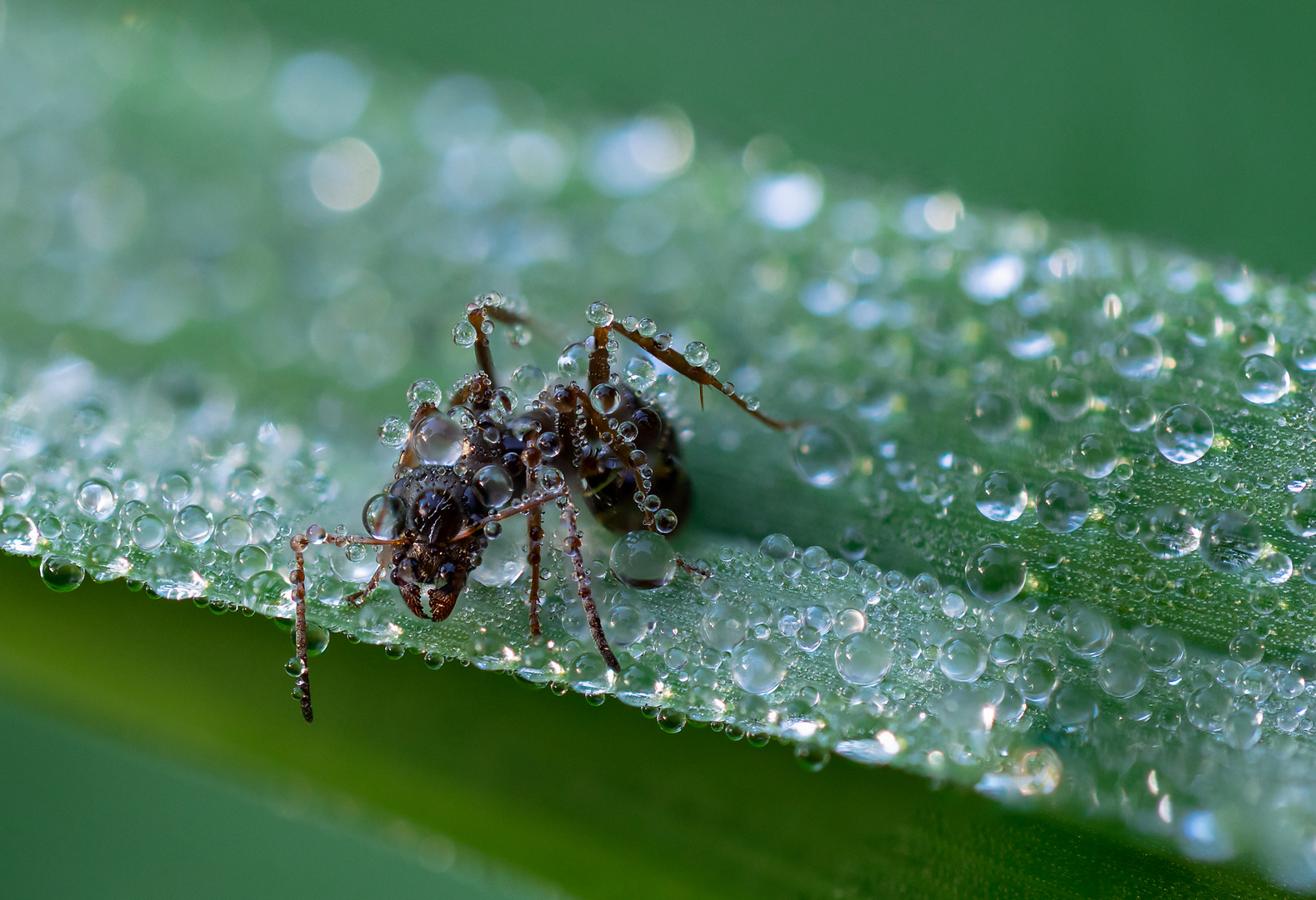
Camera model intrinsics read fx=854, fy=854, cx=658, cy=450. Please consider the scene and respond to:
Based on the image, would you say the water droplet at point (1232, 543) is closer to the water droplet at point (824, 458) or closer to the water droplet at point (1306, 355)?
the water droplet at point (1306, 355)

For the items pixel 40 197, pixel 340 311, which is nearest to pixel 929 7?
pixel 340 311

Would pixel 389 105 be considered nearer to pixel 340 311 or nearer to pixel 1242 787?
pixel 340 311

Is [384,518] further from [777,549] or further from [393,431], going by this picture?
[777,549]

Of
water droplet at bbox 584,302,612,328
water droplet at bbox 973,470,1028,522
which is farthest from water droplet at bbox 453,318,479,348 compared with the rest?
water droplet at bbox 973,470,1028,522

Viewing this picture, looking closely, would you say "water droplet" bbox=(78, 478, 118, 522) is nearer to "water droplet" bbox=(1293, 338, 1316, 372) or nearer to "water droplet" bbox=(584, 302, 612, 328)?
"water droplet" bbox=(584, 302, 612, 328)

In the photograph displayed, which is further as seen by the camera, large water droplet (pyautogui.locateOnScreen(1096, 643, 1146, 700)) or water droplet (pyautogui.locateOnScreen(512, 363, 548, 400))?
water droplet (pyautogui.locateOnScreen(512, 363, 548, 400))

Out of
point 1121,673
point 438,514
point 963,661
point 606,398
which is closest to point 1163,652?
point 1121,673

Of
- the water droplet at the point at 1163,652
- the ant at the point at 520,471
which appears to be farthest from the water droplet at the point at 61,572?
the water droplet at the point at 1163,652
